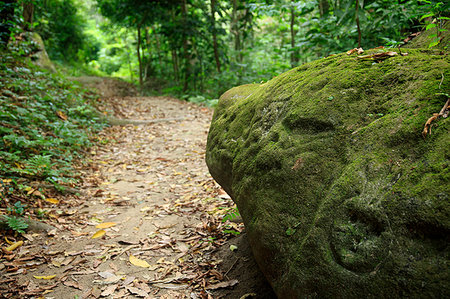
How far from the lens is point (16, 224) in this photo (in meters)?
3.40

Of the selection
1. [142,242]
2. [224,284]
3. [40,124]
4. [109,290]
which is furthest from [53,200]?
[224,284]

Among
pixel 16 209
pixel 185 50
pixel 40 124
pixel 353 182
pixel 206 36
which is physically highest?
pixel 206 36

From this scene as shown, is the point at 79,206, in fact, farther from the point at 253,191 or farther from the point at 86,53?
the point at 86,53

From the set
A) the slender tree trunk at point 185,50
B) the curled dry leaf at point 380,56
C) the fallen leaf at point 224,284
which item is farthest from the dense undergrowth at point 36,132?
the slender tree trunk at point 185,50

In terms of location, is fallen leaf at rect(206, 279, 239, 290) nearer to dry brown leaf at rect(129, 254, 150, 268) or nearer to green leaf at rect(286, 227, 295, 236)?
dry brown leaf at rect(129, 254, 150, 268)

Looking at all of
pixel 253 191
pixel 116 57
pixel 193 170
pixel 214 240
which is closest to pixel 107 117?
pixel 193 170

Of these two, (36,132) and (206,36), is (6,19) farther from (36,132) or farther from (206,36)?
(206,36)

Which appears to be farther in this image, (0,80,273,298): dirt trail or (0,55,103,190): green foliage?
(0,55,103,190): green foliage

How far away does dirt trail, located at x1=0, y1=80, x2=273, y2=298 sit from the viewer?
8.61 feet

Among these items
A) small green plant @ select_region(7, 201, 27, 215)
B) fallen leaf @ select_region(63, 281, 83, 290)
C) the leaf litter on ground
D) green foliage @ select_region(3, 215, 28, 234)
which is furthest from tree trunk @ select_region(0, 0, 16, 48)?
fallen leaf @ select_region(63, 281, 83, 290)

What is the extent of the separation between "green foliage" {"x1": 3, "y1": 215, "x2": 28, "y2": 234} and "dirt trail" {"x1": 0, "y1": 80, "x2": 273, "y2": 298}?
0.12m

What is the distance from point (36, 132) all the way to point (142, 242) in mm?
3491

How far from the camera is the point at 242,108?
276 cm

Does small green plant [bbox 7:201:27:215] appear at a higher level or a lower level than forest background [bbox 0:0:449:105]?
lower
